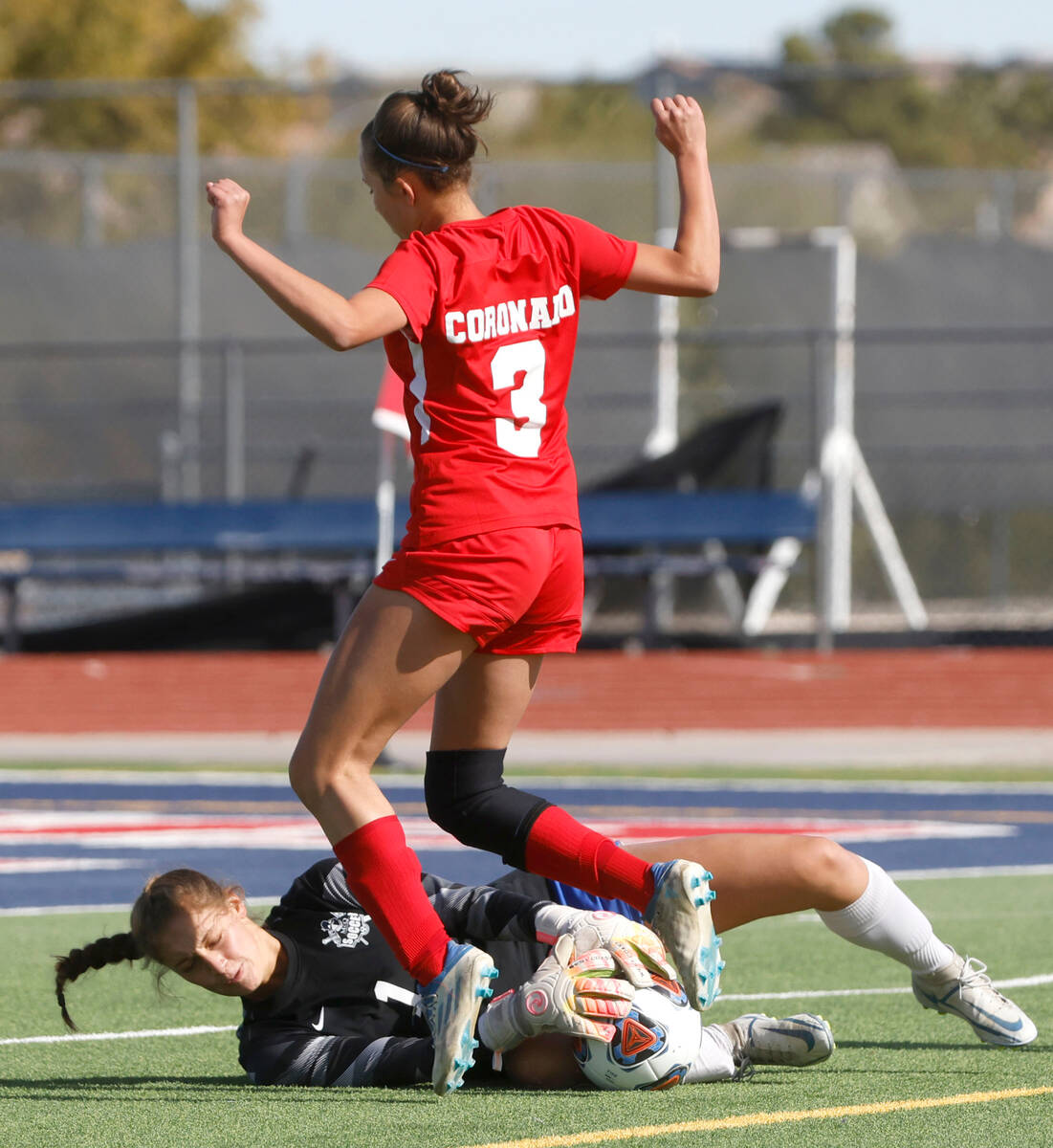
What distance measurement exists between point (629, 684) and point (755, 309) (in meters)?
6.82

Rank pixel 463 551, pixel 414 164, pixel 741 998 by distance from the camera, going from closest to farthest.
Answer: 1. pixel 463 551
2. pixel 414 164
3. pixel 741 998

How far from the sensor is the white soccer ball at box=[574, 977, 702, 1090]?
15.2ft

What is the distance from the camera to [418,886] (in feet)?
15.0

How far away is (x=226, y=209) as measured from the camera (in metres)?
4.56

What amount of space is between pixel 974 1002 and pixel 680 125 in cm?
222

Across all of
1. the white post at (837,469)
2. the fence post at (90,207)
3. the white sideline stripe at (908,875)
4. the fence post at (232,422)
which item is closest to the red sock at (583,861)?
the white sideline stripe at (908,875)

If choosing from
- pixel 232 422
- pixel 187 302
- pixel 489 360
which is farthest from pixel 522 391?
pixel 187 302

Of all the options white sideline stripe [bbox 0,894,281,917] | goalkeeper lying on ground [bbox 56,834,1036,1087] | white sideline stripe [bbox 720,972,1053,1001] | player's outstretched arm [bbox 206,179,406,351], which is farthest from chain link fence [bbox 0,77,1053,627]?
player's outstretched arm [bbox 206,179,406,351]

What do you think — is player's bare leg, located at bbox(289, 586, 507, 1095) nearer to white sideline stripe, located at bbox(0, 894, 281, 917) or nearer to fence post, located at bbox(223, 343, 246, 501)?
white sideline stripe, located at bbox(0, 894, 281, 917)

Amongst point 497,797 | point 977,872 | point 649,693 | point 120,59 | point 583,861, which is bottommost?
point 649,693

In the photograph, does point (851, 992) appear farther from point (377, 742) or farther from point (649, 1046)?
point (377, 742)

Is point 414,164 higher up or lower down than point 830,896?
higher up

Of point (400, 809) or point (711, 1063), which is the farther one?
point (400, 809)

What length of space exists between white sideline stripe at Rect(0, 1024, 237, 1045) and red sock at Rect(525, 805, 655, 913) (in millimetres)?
1480
